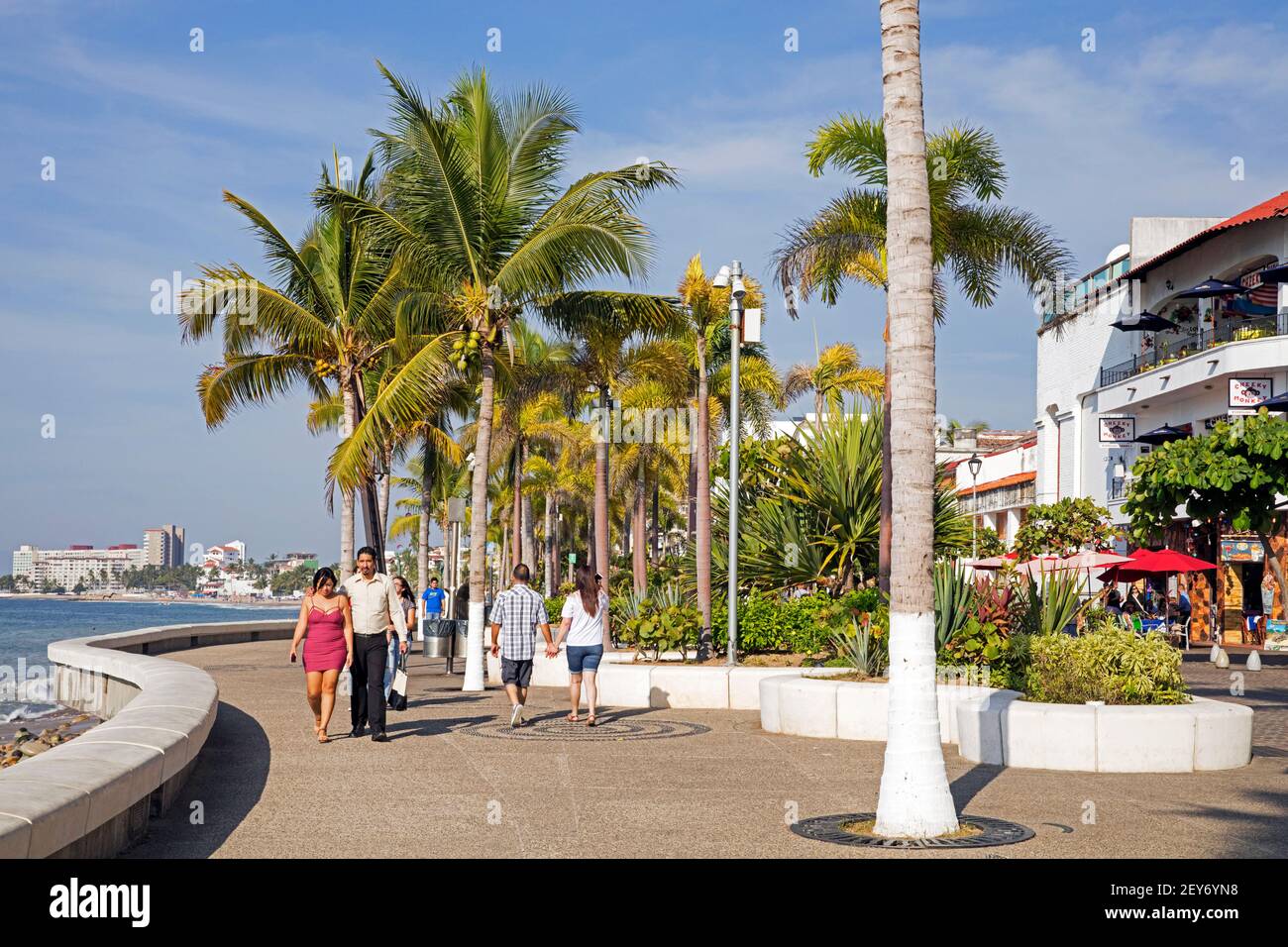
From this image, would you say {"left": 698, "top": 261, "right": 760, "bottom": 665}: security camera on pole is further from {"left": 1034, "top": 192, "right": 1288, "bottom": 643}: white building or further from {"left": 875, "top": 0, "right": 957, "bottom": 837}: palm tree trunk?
{"left": 1034, "top": 192, "right": 1288, "bottom": 643}: white building

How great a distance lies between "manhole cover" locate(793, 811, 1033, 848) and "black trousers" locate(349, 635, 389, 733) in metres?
5.50

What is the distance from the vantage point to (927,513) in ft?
29.5

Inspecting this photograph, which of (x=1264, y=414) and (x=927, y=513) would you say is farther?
(x=1264, y=414)

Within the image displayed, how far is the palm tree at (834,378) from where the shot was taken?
47062 mm

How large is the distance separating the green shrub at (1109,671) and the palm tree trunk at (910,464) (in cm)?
405

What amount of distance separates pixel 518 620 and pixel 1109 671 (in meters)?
6.03

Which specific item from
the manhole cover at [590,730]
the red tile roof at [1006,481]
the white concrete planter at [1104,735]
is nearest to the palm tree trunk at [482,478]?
the manhole cover at [590,730]

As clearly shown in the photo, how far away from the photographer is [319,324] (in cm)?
2380

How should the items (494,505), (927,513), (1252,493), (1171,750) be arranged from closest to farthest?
(927,513) → (1171,750) → (1252,493) → (494,505)
